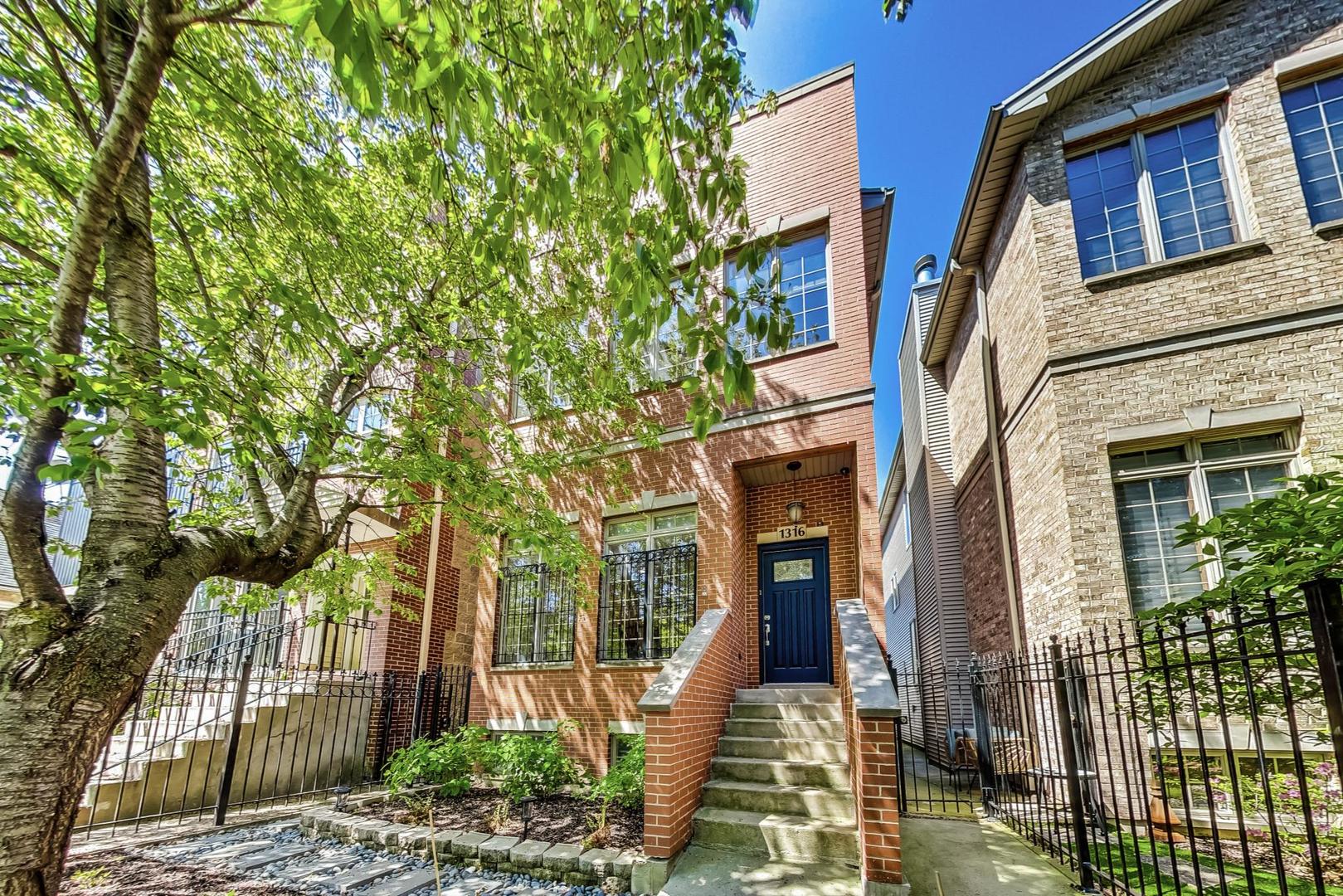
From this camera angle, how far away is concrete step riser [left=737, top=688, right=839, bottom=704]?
22.4 feet

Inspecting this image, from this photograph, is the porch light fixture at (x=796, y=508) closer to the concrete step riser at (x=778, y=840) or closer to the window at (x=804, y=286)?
the window at (x=804, y=286)

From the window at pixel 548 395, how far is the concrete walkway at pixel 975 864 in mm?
6491

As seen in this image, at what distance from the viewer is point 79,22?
Answer: 4.12m

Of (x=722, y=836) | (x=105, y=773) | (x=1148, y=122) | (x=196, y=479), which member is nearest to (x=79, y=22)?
(x=196, y=479)

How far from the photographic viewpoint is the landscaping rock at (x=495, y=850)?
5137 mm

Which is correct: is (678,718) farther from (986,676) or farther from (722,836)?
(986,676)

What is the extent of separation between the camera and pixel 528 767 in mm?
6273

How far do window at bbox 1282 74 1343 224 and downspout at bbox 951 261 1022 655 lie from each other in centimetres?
366

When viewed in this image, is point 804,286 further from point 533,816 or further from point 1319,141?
point 533,816

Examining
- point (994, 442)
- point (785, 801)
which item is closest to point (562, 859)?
point (785, 801)

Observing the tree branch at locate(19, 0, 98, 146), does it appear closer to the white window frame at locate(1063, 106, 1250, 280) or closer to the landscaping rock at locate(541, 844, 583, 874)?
the landscaping rock at locate(541, 844, 583, 874)

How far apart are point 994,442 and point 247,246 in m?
9.60

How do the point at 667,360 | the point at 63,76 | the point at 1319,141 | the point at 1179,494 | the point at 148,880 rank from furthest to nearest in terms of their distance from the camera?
the point at 667,360 → the point at 1319,141 → the point at 1179,494 → the point at 148,880 → the point at 63,76

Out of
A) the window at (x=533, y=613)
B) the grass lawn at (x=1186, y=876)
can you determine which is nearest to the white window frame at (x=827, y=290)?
the window at (x=533, y=613)
